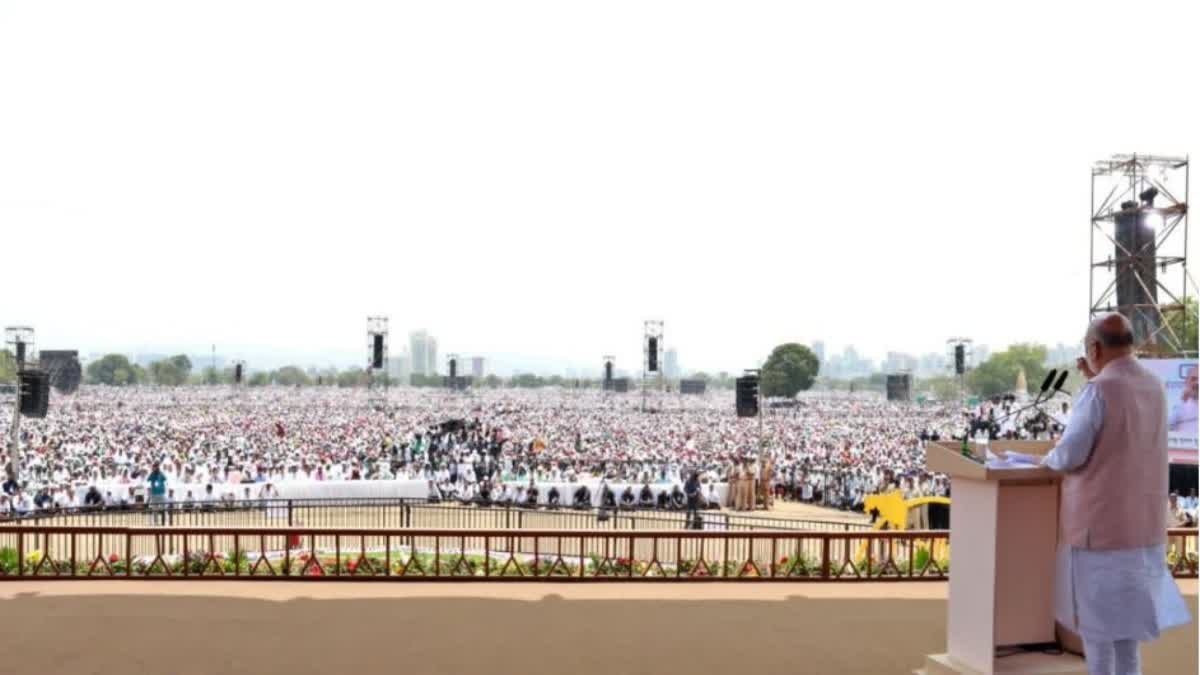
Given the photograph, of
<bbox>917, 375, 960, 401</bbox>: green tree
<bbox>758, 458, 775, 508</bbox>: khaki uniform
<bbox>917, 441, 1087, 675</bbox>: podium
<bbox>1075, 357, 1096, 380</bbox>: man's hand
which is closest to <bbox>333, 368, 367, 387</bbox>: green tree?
<bbox>917, 375, 960, 401</bbox>: green tree

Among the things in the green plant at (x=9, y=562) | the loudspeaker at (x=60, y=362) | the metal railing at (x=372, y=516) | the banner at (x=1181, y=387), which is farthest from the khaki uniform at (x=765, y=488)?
the loudspeaker at (x=60, y=362)

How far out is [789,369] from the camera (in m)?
79.8

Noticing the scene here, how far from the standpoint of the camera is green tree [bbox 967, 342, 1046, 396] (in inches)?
2793

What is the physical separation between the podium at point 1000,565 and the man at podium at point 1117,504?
39 centimetres

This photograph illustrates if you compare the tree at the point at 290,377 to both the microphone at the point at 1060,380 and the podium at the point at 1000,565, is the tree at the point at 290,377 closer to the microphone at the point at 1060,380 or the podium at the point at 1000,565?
the podium at the point at 1000,565

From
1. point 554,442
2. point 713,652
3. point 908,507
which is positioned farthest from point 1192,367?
point 554,442

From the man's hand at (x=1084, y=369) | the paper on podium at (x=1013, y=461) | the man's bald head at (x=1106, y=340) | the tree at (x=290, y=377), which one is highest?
the man's bald head at (x=1106, y=340)

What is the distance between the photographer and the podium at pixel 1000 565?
342 centimetres

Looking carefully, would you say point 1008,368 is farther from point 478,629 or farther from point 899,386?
point 478,629

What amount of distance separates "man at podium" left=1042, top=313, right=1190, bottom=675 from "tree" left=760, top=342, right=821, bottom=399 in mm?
76859

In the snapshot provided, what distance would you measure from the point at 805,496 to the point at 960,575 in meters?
17.2

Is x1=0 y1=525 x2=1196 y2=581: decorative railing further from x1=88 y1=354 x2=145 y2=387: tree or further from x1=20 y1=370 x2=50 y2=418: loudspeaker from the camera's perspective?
x1=88 y1=354 x2=145 y2=387: tree

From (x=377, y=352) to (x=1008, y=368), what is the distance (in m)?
54.2

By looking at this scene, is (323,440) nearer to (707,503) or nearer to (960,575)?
(707,503)
